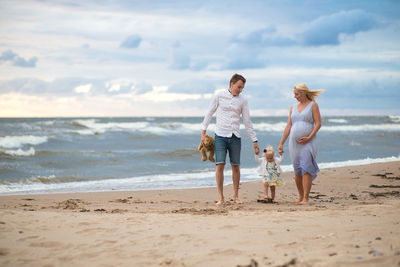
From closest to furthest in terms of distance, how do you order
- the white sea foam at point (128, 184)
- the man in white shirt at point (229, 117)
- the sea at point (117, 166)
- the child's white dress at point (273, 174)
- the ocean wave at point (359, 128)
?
1. the man in white shirt at point (229, 117)
2. the child's white dress at point (273, 174)
3. the white sea foam at point (128, 184)
4. the sea at point (117, 166)
5. the ocean wave at point (359, 128)

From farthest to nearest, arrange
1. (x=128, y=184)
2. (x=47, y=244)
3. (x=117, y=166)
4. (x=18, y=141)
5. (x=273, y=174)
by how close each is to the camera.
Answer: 1. (x=18, y=141)
2. (x=117, y=166)
3. (x=128, y=184)
4. (x=273, y=174)
5. (x=47, y=244)

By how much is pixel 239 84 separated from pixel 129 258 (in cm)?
351

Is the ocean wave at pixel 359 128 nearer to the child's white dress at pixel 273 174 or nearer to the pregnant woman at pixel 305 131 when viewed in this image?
the child's white dress at pixel 273 174

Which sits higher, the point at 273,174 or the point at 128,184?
the point at 273,174

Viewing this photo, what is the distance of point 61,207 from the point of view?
261 inches

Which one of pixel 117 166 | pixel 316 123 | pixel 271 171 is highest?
pixel 316 123

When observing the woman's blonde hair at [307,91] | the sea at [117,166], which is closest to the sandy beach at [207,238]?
the woman's blonde hair at [307,91]

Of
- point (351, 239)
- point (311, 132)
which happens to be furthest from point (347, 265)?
point (311, 132)

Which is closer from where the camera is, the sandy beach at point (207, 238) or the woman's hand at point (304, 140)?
the sandy beach at point (207, 238)

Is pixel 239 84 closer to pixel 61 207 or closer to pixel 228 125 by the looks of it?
pixel 228 125

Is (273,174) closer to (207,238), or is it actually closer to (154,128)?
(207,238)

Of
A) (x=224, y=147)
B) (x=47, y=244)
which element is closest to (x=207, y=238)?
(x=47, y=244)

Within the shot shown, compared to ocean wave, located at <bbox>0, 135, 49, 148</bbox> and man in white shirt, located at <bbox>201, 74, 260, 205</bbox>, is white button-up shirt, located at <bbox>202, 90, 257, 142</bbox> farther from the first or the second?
ocean wave, located at <bbox>0, 135, 49, 148</bbox>

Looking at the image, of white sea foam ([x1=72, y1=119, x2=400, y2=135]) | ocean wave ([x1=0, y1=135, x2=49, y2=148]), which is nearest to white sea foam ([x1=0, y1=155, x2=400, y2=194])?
ocean wave ([x1=0, y1=135, x2=49, y2=148])
